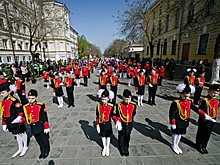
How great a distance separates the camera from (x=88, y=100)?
7301mm

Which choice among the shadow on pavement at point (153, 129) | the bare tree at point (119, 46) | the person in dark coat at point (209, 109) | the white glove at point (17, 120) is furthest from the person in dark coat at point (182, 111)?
the bare tree at point (119, 46)

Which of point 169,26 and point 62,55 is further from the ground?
point 169,26

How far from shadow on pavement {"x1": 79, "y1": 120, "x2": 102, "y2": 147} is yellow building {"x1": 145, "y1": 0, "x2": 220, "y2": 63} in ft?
33.7

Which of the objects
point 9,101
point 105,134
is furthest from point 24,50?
point 105,134

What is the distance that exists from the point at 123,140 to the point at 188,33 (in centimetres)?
1920

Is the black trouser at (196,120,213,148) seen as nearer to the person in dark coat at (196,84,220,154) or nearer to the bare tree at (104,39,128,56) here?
the person in dark coat at (196,84,220,154)

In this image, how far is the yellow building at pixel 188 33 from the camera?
10.8 m

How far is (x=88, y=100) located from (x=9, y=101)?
458cm

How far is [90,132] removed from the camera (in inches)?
164

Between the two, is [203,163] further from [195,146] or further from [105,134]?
[105,134]

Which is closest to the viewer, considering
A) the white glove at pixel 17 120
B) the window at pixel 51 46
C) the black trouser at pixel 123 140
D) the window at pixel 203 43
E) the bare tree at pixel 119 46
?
the white glove at pixel 17 120

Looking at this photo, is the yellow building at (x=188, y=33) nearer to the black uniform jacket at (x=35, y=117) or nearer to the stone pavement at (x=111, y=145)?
the stone pavement at (x=111, y=145)

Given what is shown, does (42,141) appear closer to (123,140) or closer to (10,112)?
(10,112)

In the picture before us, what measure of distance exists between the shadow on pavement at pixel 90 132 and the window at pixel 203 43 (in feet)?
55.5
